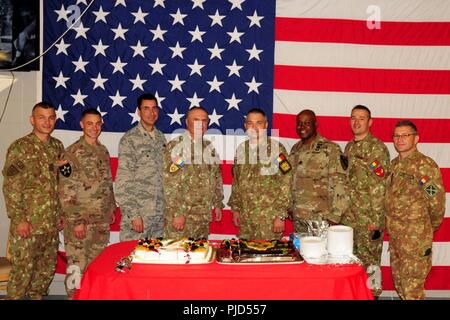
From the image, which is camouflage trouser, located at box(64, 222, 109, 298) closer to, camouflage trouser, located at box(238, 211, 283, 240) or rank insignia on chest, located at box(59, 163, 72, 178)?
rank insignia on chest, located at box(59, 163, 72, 178)

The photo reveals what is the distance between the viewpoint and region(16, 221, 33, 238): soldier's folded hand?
3.95 meters

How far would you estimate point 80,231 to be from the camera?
4125mm

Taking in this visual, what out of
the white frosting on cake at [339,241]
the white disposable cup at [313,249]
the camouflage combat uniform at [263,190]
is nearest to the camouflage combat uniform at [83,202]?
the camouflage combat uniform at [263,190]

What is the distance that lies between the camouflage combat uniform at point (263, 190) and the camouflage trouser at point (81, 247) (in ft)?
4.13

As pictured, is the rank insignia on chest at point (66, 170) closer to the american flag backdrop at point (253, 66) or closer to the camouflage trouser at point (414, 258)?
the american flag backdrop at point (253, 66)

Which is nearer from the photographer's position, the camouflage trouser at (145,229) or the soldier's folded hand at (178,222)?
→ the soldier's folded hand at (178,222)

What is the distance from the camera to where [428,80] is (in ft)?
15.7

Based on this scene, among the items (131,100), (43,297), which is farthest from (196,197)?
(43,297)

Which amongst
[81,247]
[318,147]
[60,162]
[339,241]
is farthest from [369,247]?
[60,162]

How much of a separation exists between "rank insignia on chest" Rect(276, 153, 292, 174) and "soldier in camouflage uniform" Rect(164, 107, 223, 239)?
592 mm

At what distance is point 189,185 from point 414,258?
1.90 m

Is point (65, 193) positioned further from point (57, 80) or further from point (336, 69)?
point (336, 69)

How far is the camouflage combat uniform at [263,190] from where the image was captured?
162 inches

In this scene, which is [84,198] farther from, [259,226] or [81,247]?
[259,226]
